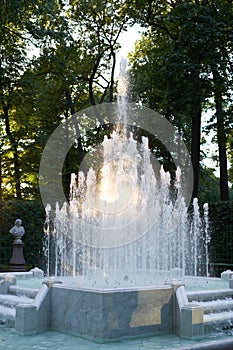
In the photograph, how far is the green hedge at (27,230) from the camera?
45.6ft

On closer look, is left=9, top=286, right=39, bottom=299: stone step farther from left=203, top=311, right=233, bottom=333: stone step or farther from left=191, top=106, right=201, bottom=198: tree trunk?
left=191, top=106, right=201, bottom=198: tree trunk

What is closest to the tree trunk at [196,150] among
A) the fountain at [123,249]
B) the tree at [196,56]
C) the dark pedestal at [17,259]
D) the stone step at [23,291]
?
the tree at [196,56]

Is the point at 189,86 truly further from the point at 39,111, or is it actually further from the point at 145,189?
the point at 39,111

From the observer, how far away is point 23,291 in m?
8.06

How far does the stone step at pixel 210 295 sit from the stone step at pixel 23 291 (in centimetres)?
243

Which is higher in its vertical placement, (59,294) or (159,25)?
(159,25)

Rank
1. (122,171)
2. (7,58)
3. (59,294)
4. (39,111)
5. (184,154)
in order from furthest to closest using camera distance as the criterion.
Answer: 1. (39,111)
2. (184,154)
3. (7,58)
4. (122,171)
5. (59,294)

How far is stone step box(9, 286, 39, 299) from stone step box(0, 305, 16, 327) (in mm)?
384

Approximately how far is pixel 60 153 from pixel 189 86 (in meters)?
8.59

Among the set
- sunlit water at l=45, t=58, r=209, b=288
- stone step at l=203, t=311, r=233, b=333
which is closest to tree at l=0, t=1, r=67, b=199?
sunlit water at l=45, t=58, r=209, b=288

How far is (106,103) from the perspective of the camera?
21109 millimetres

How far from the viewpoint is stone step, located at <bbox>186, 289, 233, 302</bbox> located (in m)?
7.26

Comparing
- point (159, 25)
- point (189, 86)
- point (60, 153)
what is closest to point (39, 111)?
point (60, 153)

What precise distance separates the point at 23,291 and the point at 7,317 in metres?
0.82
